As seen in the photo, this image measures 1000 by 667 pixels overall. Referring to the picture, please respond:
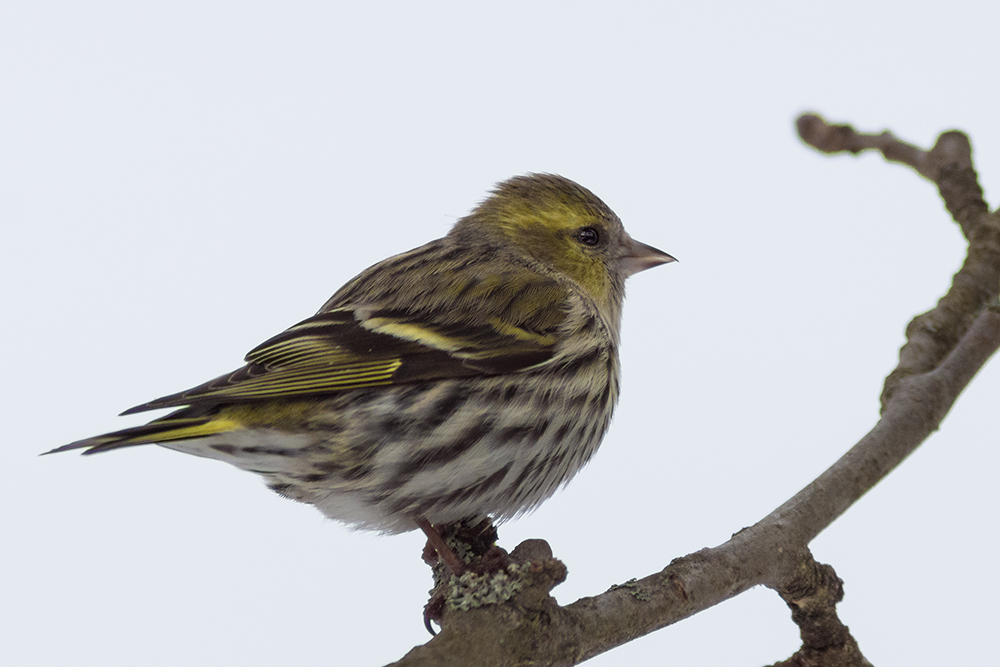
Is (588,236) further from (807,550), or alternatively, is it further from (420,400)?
(807,550)

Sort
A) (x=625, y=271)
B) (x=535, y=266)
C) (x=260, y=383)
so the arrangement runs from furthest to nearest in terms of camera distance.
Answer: (x=625, y=271) → (x=535, y=266) → (x=260, y=383)

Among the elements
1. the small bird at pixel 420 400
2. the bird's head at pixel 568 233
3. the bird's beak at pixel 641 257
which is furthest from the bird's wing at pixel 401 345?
the bird's beak at pixel 641 257

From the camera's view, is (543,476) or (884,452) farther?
(884,452)

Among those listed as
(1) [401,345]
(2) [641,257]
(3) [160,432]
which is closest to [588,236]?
(2) [641,257]

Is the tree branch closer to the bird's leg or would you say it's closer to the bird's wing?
the bird's leg

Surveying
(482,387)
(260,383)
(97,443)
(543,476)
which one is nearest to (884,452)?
(543,476)

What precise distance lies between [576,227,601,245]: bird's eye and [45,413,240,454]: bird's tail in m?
1.14

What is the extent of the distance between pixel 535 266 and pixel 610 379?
383mm

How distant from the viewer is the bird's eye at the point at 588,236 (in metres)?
2.71

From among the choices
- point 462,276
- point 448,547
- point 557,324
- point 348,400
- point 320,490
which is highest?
point 462,276

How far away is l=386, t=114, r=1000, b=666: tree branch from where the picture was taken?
1.75m

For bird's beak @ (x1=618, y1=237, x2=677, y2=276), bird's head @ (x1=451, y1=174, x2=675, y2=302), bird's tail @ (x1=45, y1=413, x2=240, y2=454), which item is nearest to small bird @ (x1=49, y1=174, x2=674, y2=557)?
bird's tail @ (x1=45, y1=413, x2=240, y2=454)

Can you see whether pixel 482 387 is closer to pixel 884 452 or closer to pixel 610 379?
pixel 610 379

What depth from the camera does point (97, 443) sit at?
179 cm
